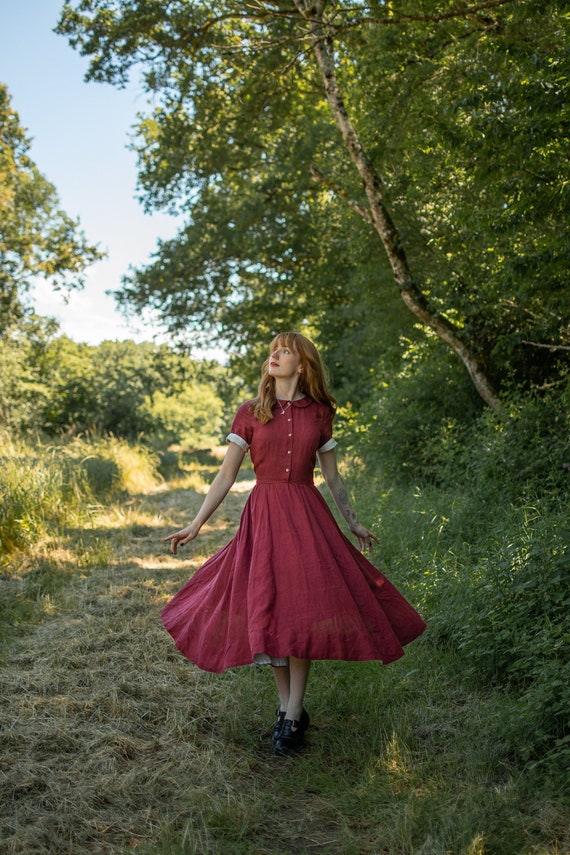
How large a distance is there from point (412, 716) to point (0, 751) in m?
2.04

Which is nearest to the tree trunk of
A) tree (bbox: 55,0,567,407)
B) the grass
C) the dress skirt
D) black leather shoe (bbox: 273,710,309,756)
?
tree (bbox: 55,0,567,407)

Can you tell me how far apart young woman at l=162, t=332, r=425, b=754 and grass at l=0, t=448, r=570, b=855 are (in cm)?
38

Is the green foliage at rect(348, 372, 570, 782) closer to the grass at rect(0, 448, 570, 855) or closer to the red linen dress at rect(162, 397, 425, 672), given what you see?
the grass at rect(0, 448, 570, 855)

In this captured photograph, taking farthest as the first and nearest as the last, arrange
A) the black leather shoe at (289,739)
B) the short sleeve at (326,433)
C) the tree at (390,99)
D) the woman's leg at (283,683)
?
the tree at (390,99) → the short sleeve at (326,433) → the woman's leg at (283,683) → the black leather shoe at (289,739)

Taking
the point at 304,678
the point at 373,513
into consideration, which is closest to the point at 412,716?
the point at 304,678

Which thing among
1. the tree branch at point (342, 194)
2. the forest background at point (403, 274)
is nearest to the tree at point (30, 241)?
the forest background at point (403, 274)

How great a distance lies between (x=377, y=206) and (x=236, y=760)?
290 inches

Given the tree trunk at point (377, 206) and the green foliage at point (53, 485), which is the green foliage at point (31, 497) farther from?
the tree trunk at point (377, 206)

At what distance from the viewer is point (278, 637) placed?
3717mm

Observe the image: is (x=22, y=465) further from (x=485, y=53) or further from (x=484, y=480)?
(x=485, y=53)

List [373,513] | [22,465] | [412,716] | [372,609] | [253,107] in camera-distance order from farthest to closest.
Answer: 1. [253,107]
2. [22,465]
3. [373,513]
4. [412,716]
5. [372,609]

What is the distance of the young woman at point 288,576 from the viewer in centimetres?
372

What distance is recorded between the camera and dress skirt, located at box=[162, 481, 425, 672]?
370 centimetres

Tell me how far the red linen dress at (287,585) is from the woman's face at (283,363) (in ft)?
0.57
